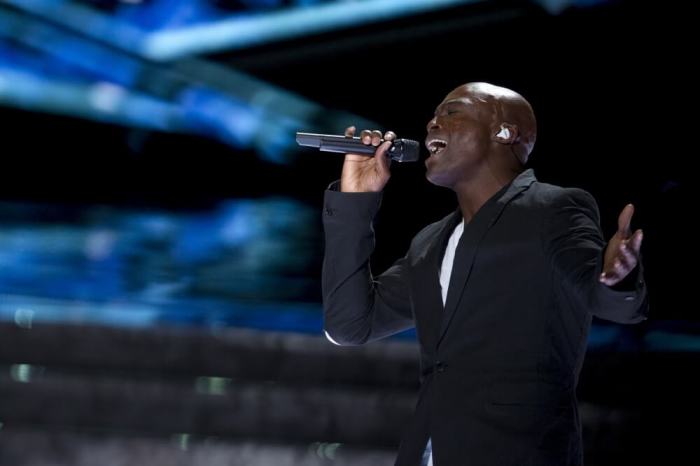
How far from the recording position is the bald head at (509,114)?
1294 mm

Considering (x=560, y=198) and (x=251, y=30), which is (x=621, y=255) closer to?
(x=560, y=198)

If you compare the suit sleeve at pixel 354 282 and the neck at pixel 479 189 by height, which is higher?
the neck at pixel 479 189

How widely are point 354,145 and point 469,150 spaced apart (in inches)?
6.2

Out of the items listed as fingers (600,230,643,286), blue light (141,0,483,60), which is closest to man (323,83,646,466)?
fingers (600,230,643,286)

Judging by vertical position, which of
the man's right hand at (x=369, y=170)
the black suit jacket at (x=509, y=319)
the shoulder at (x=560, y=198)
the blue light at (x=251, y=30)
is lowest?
the black suit jacket at (x=509, y=319)

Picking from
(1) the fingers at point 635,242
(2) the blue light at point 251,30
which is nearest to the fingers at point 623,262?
(1) the fingers at point 635,242

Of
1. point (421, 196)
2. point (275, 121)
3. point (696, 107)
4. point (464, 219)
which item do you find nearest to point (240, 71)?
point (275, 121)

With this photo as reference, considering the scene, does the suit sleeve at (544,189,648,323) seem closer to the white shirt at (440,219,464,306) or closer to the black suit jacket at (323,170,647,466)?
the black suit jacket at (323,170,647,466)

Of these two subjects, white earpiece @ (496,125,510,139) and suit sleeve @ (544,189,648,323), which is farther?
white earpiece @ (496,125,510,139)

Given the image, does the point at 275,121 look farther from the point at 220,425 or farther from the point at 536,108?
the point at 220,425

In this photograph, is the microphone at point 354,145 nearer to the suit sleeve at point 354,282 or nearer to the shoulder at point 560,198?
the suit sleeve at point 354,282

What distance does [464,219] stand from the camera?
1.27 m

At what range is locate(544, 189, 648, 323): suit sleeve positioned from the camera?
0.98 m

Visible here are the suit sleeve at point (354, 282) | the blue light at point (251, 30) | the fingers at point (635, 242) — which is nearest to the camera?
the fingers at point (635, 242)
